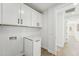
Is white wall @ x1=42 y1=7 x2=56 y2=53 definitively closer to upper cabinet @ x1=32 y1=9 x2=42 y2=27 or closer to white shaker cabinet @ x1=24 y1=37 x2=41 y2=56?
upper cabinet @ x1=32 y1=9 x2=42 y2=27

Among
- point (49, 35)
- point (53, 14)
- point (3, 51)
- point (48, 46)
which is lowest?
point (48, 46)

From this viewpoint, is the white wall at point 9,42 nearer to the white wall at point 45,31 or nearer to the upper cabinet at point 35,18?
the upper cabinet at point 35,18

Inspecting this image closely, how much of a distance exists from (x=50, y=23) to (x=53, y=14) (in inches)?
13.5

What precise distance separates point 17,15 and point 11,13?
0.16 meters

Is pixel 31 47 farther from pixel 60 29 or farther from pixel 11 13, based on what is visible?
pixel 60 29

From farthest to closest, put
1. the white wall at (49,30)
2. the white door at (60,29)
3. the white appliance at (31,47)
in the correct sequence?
the white door at (60,29)
the white wall at (49,30)
the white appliance at (31,47)

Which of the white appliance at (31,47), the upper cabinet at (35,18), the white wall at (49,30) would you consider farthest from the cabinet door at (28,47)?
the white wall at (49,30)

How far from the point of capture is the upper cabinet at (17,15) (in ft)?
3.96

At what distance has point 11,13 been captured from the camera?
1.32 metres

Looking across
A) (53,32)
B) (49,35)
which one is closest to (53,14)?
(53,32)

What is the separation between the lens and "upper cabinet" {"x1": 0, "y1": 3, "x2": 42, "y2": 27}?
121 cm

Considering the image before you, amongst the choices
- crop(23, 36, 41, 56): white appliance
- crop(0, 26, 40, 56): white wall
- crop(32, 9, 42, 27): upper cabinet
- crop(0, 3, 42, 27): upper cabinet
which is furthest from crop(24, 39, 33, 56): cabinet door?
crop(32, 9, 42, 27): upper cabinet

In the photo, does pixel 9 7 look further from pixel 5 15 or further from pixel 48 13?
pixel 48 13

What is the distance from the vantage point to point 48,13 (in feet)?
7.72
